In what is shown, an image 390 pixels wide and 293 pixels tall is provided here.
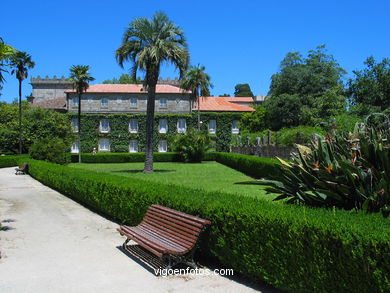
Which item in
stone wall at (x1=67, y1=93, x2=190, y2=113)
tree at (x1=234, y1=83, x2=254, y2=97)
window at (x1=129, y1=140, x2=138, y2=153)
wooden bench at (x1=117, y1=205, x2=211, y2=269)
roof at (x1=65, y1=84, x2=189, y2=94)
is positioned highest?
tree at (x1=234, y1=83, x2=254, y2=97)

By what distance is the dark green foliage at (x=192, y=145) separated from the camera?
41281 mm

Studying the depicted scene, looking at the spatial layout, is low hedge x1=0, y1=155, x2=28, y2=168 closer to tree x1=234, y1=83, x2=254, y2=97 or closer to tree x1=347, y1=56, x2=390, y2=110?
tree x1=347, y1=56, x2=390, y2=110

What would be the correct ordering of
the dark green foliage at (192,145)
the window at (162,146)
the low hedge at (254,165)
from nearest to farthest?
the low hedge at (254,165) → the dark green foliage at (192,145) → the window at (162,146)

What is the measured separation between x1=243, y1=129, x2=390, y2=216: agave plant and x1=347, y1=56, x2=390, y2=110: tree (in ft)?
106

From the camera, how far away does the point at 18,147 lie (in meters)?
44.7

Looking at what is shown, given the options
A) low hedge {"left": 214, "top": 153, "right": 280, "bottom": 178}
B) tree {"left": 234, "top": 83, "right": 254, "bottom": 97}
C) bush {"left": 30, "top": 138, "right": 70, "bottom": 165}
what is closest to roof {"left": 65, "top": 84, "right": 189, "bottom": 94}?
low hedge {"left": 214, "top": 153, "right": 280, "bottom": 178}

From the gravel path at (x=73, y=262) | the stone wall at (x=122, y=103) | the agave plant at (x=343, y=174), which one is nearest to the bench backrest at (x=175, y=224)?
the gravel path at (x=73, y=262)

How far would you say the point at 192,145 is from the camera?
4138 cm

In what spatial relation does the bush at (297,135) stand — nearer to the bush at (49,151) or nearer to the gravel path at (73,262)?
the gravel path at (73,262)

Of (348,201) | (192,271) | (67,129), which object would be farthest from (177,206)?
(67,129)

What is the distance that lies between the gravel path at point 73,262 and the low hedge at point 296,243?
453mm

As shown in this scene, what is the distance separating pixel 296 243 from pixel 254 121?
53.2 m

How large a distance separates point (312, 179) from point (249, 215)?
164cm

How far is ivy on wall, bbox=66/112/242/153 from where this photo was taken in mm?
53594
